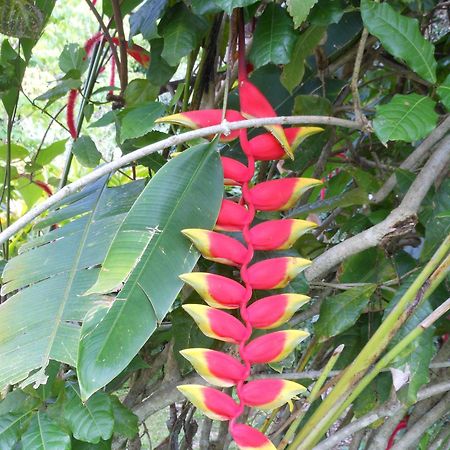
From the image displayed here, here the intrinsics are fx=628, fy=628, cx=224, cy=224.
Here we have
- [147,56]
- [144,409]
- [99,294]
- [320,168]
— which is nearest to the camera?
[99,294]

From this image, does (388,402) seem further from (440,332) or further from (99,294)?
(99,294)

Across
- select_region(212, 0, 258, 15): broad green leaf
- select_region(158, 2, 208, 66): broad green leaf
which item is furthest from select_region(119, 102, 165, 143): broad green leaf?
select_region(212, 0, 258, 15): broad green leaf

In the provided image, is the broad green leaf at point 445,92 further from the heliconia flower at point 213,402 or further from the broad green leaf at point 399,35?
the heliconia flower at point 213,402

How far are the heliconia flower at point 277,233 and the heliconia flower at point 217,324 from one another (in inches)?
3.4

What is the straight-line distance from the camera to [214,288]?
0.58 meters

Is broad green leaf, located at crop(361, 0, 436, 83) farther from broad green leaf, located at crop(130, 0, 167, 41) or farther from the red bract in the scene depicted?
broad green leaf, located at crop(130, 0, 167, 41)

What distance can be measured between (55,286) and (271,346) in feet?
0.82

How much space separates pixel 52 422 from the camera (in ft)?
2.41

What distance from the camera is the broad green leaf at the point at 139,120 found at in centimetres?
76

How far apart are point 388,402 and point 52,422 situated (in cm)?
43

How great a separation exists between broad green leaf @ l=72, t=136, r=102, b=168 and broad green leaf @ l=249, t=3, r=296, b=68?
362 millimetres

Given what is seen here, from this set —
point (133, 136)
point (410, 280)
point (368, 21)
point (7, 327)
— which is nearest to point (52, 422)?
point (7, 327)

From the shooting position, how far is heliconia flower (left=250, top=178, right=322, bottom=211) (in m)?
0.63

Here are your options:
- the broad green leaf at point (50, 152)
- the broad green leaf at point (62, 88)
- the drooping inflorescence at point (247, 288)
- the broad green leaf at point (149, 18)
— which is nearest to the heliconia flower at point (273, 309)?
the drooping inflorescence at point (247, 288)
